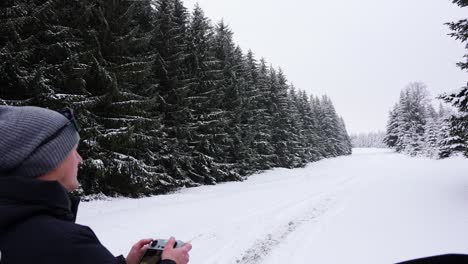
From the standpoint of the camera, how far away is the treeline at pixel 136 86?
11375 mm

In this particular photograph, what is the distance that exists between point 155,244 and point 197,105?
2074cm

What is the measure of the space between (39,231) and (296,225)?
8.73m

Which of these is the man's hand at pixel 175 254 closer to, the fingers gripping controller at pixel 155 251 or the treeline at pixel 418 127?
the fingers gripping controller at pixel 155 251

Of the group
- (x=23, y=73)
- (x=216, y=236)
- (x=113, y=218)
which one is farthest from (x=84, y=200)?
(x=216, y=236)

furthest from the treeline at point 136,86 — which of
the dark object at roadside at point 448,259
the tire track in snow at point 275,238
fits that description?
the dark object at roadside at point 448,259

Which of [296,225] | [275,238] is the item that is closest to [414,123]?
[296,225]

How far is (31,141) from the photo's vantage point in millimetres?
1560

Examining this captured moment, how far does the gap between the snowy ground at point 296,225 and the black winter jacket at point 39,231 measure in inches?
211

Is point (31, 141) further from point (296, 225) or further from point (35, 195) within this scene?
point (296, 225)

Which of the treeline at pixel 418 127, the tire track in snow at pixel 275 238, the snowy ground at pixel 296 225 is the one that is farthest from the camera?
the treeline at pixel 418 127

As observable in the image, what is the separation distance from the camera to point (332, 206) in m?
12.5

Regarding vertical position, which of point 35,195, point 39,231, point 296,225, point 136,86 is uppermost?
point 136,86

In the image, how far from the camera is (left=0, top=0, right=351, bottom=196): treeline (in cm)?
1138

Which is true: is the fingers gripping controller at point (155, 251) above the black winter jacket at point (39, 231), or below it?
below
